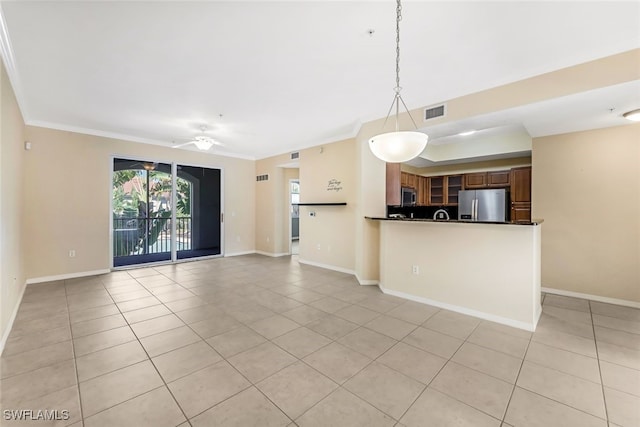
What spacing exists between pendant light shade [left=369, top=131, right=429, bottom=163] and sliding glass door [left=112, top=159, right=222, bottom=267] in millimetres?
5603

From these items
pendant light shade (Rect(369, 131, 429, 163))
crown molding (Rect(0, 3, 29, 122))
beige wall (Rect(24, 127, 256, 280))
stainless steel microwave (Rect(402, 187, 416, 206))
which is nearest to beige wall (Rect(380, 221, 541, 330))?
pendant light shade (Rect(369, 131, 429, 163))

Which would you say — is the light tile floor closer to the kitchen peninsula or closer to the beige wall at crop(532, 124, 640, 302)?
the kitchen peninsula

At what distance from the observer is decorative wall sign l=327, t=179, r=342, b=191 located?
5.58 meters

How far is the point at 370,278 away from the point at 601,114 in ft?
12.3

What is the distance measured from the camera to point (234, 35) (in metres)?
2.30

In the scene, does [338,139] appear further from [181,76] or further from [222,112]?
[181,76]

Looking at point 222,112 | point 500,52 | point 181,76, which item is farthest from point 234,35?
point 500,52

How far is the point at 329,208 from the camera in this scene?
5789mm

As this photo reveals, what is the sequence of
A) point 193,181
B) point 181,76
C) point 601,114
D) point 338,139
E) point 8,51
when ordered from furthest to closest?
1. point 193,181
2. point 338,139
3. point 601,114
4. point 181,76
5. point 8,51

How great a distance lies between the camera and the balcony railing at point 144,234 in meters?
6.17

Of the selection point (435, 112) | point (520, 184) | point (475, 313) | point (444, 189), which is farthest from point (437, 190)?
point (475, 313)

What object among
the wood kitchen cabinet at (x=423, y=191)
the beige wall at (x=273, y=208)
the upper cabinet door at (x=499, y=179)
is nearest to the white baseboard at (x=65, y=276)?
the beige wall at (x=273, y=208)

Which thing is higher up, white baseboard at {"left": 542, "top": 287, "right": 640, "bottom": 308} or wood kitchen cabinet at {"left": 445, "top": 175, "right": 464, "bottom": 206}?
wood kitchen cabinet at {"left": 445, "top": 175, "right": 464, "bottom": 206}

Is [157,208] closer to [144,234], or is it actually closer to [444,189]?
[144,234]
